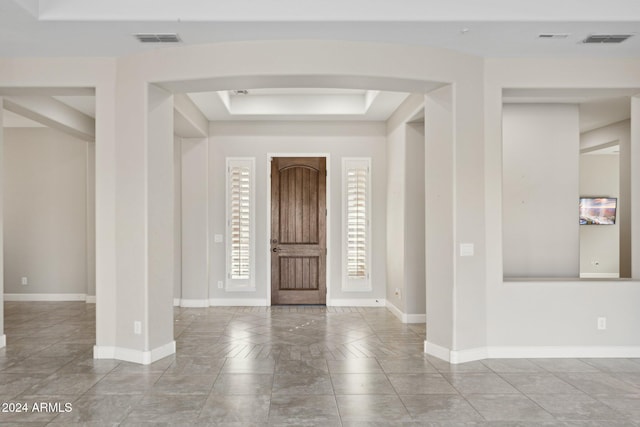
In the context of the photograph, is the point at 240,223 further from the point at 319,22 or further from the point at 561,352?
the point at 561,352

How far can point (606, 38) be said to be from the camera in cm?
397

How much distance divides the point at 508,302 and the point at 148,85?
402 cm

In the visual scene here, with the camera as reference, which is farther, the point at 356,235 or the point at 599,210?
the point at 599,210

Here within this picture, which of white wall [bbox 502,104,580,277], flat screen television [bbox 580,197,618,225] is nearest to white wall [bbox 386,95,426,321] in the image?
white wall [bbox 502,104,580,277]

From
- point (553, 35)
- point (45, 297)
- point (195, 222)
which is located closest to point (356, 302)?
point (195, 222)

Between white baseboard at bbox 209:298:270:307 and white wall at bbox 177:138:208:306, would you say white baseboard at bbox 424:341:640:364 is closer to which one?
white baseboard at bbox 209:298:270:307

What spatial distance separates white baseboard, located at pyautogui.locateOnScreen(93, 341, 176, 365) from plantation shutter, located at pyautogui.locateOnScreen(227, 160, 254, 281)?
2.67 metres

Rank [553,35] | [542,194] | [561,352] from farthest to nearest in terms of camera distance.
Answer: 1. [542,194]
2. [561,352]
3. [553,35]

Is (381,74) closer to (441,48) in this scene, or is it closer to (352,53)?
(352,53)

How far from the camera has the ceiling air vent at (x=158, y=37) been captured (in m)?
3.86

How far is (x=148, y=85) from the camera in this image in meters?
4.31

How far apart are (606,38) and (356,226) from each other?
4.09 meters

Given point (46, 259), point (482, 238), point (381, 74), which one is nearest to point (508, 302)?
point (482, 238)
